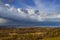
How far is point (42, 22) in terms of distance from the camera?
205cm

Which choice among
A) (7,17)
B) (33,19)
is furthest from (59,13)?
(7,17)

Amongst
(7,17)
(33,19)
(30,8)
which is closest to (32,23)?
(33,19)

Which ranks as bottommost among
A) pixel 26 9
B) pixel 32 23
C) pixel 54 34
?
pixel 54 34

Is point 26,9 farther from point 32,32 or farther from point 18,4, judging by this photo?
point 32,32

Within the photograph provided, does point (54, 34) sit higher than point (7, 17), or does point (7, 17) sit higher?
point (7, 17)

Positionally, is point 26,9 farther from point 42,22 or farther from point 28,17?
point 42,22

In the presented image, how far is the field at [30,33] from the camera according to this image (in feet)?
6.44

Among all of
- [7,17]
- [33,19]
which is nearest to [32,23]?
[33,19]

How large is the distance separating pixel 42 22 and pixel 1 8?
21.3 inches

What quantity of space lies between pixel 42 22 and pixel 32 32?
7.2 inches

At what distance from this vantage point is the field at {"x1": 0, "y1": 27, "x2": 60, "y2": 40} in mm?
1964

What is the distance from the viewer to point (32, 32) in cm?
201

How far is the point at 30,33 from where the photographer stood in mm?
2000

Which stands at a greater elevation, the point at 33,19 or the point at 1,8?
the point at 1,8
